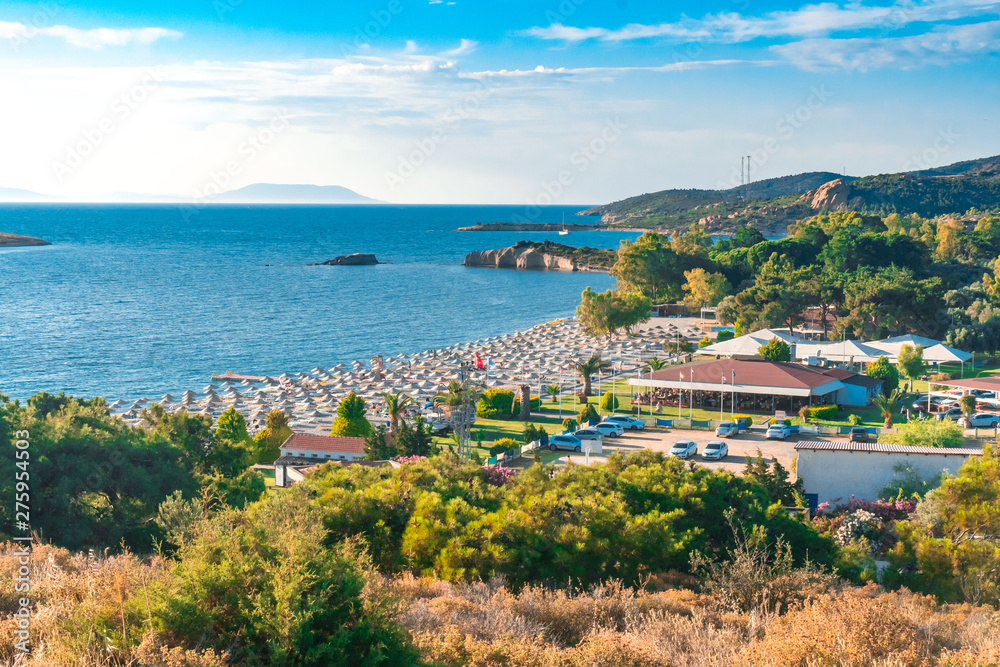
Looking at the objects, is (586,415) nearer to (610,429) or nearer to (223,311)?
(610,429)

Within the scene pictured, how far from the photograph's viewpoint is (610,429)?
32688mm

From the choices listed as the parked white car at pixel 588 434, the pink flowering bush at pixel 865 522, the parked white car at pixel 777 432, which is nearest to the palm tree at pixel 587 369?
the parked white car at pixel 588 434

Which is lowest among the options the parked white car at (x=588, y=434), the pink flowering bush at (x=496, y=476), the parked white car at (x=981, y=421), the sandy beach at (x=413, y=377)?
the sandy beach at (x=413, y=377)

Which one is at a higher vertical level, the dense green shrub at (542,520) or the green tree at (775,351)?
the dense green shrub at (542,520)

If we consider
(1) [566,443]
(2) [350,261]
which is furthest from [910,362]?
(2) [350,261]

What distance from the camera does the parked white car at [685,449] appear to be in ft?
95.7

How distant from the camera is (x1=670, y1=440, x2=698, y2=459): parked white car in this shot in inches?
1148

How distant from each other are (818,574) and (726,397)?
1014 inches

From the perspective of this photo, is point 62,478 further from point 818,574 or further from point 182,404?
point 182,404

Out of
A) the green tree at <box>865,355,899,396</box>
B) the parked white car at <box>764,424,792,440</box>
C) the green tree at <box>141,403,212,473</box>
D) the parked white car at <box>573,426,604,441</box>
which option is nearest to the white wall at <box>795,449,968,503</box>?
the parked white car at <box>764,424,792,440</box>

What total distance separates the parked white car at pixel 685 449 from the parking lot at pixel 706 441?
23cm

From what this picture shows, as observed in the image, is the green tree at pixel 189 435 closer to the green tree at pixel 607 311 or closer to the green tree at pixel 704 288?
the green tree at pixel 607 311

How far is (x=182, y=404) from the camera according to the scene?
41344mm

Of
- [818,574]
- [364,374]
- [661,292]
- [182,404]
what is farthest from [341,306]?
[818,574]
